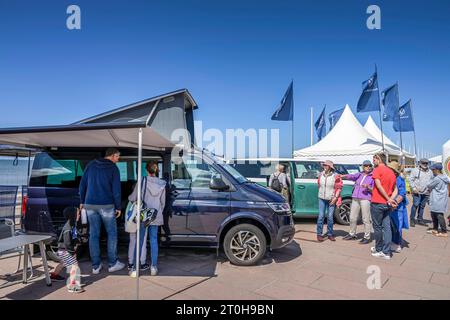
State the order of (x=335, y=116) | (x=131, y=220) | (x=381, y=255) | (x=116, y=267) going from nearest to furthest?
1. (x=131, y=220)
2. (x=116, y=267)
3. (x=381, y=255)
4. (x=335, y=116)

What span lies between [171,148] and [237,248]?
2.05 m

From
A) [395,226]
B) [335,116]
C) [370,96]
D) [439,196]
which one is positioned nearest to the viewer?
[395,226]

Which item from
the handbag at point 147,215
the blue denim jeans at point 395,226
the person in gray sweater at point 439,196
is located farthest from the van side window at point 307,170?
the handbag at point 147,215

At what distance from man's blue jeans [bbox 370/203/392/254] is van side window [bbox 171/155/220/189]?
9.99ft

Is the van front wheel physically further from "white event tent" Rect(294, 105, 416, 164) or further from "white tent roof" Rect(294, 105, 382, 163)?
"white tent roof" Rect(294, 105, 382, 163)

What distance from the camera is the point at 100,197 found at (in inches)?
175

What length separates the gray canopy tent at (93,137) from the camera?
3.58 meters

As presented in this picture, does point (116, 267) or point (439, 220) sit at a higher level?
point (439, 220)

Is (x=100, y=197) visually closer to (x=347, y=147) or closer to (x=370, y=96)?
(x=347, y=147)

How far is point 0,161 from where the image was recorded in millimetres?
7355

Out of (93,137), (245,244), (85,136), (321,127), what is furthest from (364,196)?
(321,127)

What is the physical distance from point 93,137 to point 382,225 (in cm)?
522

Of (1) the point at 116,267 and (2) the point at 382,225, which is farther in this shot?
(2) the point at 382,225

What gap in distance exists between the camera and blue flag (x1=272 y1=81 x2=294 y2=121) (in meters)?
15.9
